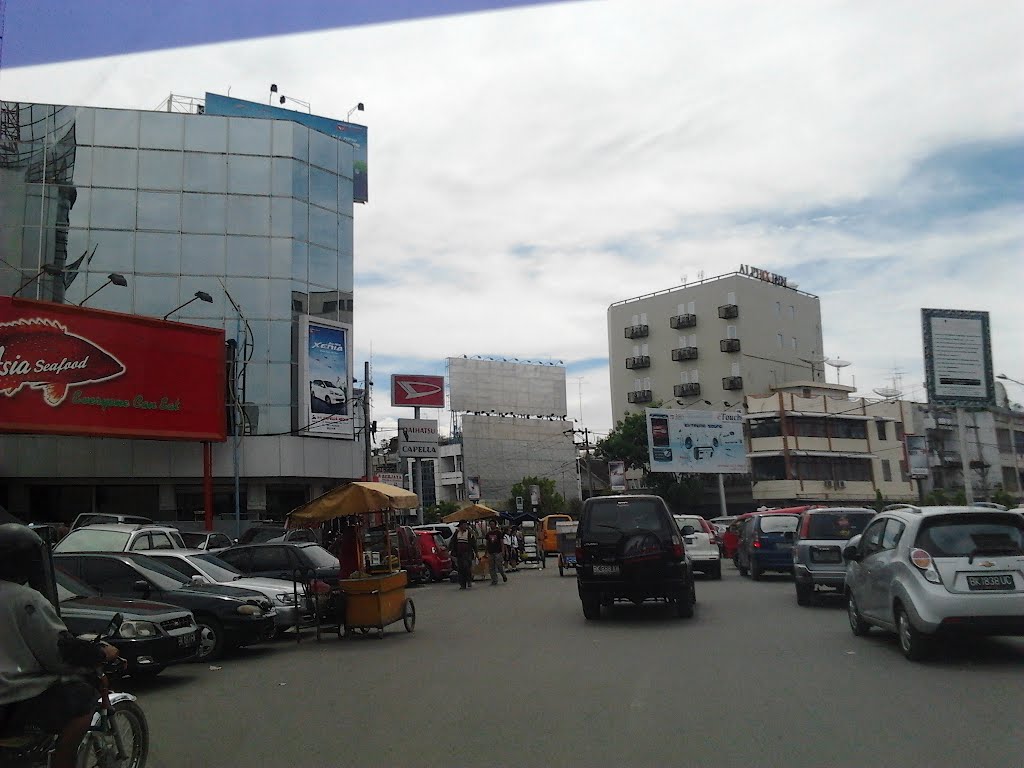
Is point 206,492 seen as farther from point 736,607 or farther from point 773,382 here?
point 773,382

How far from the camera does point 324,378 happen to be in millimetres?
40625

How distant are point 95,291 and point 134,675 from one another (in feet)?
101

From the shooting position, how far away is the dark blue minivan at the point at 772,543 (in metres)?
22.1

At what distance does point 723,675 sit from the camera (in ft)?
30.9

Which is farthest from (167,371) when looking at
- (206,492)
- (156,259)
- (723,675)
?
(723,675)

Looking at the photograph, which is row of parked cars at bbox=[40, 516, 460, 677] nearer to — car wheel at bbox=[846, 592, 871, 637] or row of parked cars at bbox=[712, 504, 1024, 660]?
car wheel at bbox=[846, 592, 871, 637]

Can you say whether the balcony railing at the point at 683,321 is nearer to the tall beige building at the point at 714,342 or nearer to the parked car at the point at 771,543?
the tall beige building at the point at 714,342

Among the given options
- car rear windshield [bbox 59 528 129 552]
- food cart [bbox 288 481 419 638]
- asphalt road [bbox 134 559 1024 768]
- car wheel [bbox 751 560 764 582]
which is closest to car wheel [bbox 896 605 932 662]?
asphalt road [bbox 134 559 1024 768]

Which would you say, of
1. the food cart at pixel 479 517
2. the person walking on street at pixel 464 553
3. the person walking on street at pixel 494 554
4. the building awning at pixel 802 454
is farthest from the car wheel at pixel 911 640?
the building awning at pixel 802 454

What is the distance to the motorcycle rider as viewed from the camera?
507cm

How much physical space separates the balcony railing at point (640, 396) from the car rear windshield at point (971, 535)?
72700 mm

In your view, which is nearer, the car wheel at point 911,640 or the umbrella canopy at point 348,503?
the car wheel at point 911,640

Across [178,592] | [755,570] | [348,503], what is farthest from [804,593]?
[178,592]

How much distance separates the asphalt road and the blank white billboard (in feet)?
228
